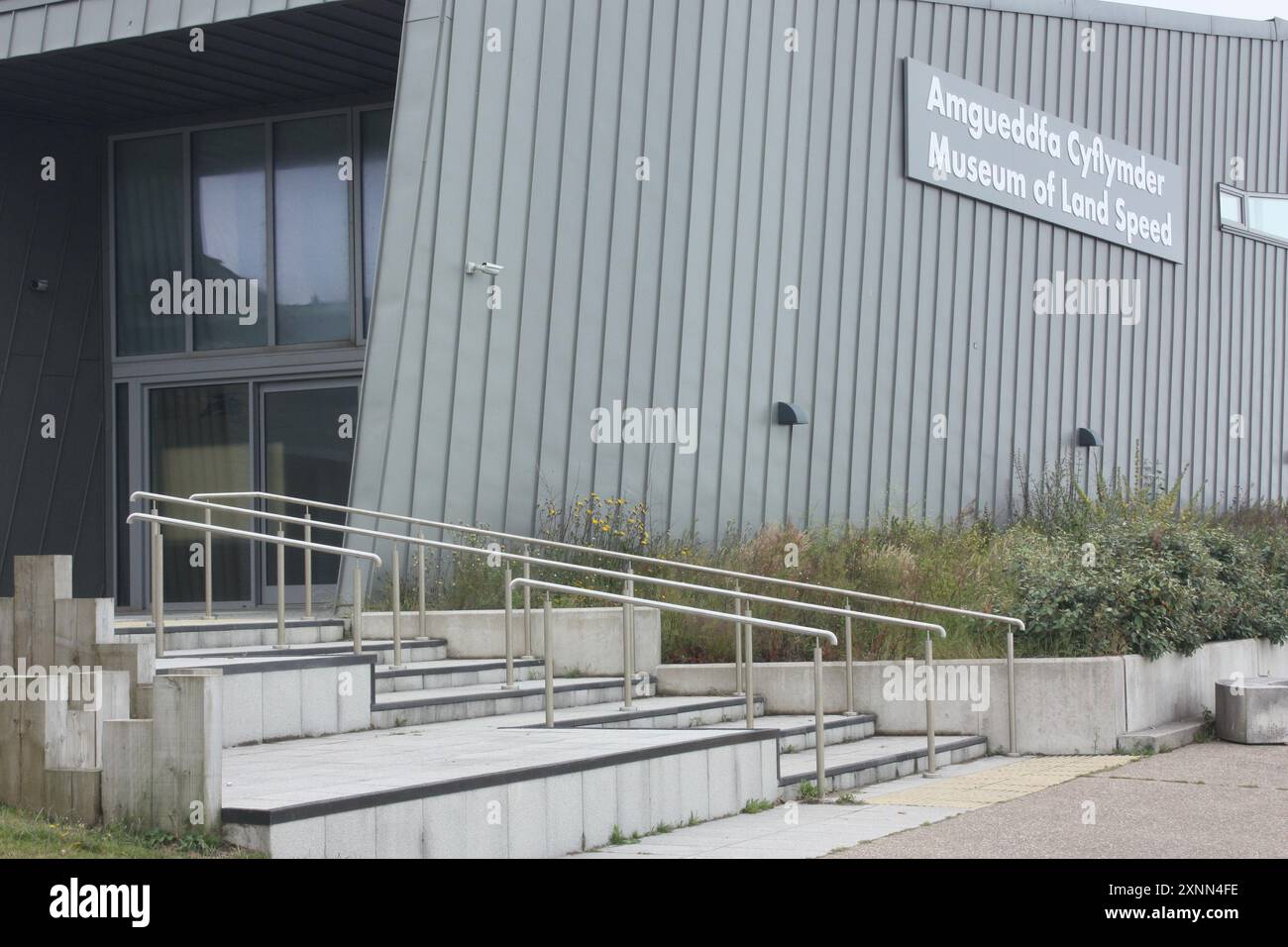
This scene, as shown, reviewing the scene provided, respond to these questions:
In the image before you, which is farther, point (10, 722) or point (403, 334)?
point (403, 334)

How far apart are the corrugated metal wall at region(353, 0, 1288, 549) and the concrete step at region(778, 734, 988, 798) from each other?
4.33m

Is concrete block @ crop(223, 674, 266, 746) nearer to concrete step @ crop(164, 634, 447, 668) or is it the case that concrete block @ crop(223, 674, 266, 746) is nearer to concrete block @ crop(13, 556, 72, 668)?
concrete step @ crop(164, 634, 447, 668)

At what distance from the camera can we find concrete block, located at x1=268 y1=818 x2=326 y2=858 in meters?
6.04

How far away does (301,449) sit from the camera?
618 inches

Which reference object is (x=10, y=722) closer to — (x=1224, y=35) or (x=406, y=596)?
(x=406, y=596)

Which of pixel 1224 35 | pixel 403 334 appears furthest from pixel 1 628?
pixel 1224 35

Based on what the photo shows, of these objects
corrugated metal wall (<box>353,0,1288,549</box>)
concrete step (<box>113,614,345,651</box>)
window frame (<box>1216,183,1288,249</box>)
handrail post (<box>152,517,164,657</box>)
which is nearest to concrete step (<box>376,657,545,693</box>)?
concrete step (<box>113,614,345,651</box>)

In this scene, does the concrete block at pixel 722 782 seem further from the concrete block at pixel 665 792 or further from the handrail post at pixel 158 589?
the handrail post at pixel 158 589

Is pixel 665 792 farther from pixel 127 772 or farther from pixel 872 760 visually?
pixel 127 772

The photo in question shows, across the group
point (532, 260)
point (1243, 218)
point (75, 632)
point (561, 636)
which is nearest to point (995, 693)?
point (561, 636)

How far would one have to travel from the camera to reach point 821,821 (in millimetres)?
8312

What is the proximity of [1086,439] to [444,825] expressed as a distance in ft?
51.4
